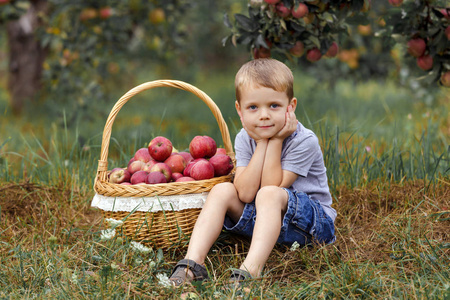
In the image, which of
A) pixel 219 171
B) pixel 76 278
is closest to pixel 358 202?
pixel 219 171

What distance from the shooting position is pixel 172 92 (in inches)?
379

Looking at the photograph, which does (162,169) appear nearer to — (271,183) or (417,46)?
(271,183)

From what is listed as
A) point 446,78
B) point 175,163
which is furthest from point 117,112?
point 446,78

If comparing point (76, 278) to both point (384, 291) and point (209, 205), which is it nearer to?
point (209, 205)

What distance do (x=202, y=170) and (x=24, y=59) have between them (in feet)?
15.7

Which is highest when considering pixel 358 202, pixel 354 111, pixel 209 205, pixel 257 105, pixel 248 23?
pixel 248 23

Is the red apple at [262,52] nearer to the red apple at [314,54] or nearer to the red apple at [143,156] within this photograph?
the red apple at [314,54]

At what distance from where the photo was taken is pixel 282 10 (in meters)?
2.56

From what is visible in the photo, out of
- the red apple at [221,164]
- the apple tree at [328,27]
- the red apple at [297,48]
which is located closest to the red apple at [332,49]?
the apple tree at [328,27]

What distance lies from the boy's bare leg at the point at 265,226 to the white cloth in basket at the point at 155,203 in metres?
0.29

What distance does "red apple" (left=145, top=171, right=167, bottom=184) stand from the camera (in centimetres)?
225

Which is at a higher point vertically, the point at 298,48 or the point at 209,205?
the point at 298,48

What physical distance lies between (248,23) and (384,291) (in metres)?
1.60

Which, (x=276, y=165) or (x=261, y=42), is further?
(x=261, y=42)
